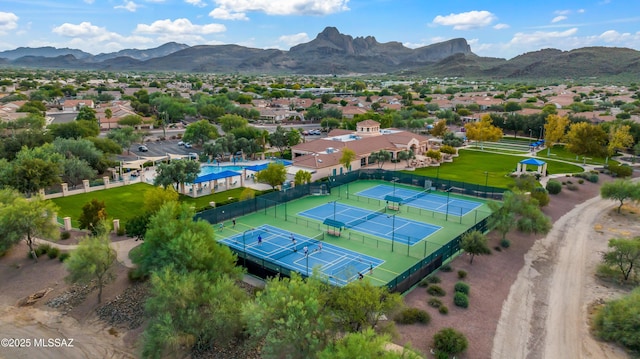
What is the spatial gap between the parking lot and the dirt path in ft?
180

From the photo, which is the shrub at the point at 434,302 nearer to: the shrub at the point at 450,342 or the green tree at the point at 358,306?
the shrub at the point at 450,342

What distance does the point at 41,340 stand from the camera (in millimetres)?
23141

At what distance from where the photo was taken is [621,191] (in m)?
41.4

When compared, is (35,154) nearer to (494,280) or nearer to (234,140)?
(234,140)

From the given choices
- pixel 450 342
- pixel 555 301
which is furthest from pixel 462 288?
pixel 450 342

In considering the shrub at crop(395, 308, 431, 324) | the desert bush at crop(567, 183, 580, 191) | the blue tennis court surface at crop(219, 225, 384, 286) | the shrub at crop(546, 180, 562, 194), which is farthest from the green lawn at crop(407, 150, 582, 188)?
the shrub at crop(395, 308, 431, 324)

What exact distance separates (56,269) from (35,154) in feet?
75.5

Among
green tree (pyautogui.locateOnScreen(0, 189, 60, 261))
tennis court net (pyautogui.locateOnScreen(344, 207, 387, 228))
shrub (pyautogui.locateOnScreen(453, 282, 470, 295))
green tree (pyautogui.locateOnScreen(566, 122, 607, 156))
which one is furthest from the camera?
green tree (pyautogui.locateOnScreen(566, 122, 607, 156))

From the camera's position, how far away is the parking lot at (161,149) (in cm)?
7194

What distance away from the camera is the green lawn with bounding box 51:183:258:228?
4088 centimetres

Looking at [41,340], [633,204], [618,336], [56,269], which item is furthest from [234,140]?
[618,336]

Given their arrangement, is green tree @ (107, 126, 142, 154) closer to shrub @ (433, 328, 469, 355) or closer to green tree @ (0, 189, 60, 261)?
green tree @ (0, 189, 60, 261)

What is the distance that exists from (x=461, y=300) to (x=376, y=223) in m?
14.9

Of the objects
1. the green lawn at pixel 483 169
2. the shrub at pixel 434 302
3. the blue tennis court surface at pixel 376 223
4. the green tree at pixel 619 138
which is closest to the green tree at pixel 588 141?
the green tree at pixel 619 138
